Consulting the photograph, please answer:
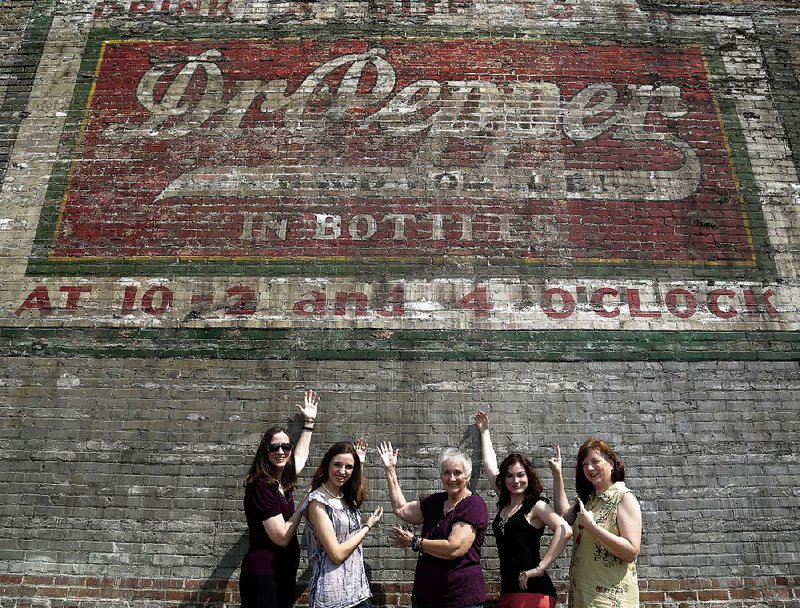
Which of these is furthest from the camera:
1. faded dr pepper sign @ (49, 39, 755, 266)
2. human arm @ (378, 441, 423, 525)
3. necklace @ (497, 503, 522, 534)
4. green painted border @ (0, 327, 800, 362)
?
faded dr pepper sign @ (49, 39, 755, 266)

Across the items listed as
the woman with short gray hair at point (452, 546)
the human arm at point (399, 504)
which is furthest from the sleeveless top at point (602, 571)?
the human arm at point (399, 504)

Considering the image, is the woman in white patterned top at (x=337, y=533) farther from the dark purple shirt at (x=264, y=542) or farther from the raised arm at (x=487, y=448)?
the raised arm at (x=487, y=448)

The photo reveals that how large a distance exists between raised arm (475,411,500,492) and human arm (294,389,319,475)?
4.94ft

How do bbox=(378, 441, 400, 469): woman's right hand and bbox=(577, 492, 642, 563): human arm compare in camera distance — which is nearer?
bbox=(577, 492, 642, 563): human arm

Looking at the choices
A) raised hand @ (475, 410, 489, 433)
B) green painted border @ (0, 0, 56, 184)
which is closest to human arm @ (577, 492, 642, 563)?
raised hand @ (475, 410, 489, 433)

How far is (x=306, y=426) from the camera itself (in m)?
6.07

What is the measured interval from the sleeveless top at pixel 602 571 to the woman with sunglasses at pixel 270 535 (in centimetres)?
188

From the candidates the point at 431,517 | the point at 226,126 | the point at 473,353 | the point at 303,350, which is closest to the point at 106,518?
the point at 303,350

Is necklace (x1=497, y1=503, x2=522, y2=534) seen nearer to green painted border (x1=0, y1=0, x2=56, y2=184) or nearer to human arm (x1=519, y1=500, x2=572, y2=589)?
human arm (x1=519, y1=500, x2=572, y2=589)

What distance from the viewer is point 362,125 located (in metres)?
7.36

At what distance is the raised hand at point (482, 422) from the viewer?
19.8 ft

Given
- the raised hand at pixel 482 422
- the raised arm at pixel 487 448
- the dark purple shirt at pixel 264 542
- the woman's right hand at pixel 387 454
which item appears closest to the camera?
the dark purple shirt at pixel 264 542

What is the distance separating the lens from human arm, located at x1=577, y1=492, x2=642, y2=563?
4.06 metres

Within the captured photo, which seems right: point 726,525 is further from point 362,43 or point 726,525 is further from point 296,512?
point 362,43
